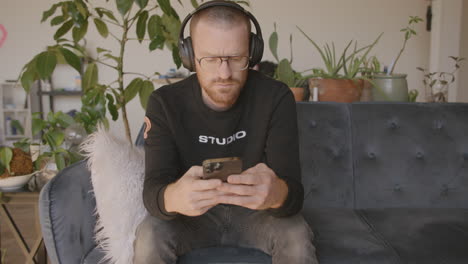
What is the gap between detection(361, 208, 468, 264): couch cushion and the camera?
1.10 metres

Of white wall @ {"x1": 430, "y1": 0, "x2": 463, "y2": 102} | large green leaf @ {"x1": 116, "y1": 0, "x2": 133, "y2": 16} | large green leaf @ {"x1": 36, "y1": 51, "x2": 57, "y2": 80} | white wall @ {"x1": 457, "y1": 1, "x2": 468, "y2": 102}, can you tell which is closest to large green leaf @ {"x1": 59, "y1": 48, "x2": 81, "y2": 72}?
large green leaf @ {"x1": 36, "y1": 51, "x2": 57, "y2": 80}

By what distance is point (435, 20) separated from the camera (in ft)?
13.2

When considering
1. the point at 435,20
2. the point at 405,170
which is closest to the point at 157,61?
the point at 435,20

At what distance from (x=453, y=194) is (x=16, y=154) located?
1853 millimetres

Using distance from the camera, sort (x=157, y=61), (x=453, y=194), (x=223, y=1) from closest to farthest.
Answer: (x=223, y=1) < (x=453, y=194) < (x=157, y=61)

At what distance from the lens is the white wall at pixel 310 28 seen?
4391 millimetres

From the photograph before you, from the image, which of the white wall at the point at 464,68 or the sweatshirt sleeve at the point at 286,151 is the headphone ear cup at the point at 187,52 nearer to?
the sweatshirt sleeve at the point at 286,151

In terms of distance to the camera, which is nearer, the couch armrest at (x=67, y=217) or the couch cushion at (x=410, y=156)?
the couch armrest at (x=67, y=217)

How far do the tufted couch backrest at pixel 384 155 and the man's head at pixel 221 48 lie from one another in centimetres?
70

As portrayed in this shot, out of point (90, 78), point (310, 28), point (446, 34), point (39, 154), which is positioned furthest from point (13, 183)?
point (446, 34)

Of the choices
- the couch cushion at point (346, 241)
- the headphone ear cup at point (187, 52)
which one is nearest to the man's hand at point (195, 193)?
Result: the headphone ear cup at point (187, 52)

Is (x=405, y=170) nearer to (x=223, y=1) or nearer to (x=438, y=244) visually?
(x=438, y=244)

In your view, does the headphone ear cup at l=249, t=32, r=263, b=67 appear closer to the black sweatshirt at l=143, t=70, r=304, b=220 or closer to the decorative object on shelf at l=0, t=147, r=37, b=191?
the black sweatshirt at l=143, t=70, r=304, b=220

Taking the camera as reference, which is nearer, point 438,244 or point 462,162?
point 438,244
